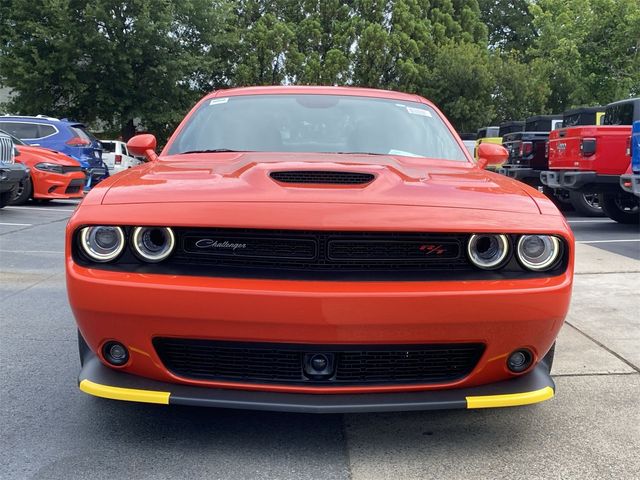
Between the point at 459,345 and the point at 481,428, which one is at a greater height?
the point at 459,345

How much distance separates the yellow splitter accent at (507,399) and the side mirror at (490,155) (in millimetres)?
1780

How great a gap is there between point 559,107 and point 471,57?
715 cm

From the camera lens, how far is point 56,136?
617 inches

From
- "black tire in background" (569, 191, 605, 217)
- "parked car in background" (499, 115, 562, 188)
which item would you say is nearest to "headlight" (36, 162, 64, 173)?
"parked car in background" (499, 115, 562, 188)

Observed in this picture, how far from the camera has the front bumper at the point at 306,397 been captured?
263cm

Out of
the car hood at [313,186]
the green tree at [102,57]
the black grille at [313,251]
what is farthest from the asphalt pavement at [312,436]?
the green tree at [102,57]

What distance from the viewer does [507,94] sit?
110 ft

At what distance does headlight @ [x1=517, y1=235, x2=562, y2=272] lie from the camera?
2785 millimetres

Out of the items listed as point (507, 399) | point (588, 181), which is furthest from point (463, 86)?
point (507, 399)

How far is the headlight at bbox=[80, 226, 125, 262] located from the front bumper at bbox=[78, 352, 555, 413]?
0.49 meters

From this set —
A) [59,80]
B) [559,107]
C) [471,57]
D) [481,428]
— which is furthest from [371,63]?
[481,428]

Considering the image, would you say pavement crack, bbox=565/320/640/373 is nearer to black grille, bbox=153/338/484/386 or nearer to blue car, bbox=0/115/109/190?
black grille, bbox=153/338/484/386

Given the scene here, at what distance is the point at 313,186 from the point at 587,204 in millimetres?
11249

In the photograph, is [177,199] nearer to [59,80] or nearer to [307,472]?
[307,472]
